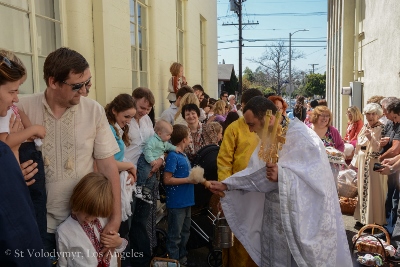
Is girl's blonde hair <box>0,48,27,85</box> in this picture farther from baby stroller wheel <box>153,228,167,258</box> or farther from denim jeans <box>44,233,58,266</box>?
baby stroller wheel <box>153,228,167,258</box>

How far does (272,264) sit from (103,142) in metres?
1.82

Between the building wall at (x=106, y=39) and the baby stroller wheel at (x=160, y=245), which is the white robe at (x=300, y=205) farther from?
the building wall at (x=106, y=39)

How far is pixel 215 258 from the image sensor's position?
4.76 metres

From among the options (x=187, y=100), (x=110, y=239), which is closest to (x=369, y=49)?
(x=187, y=100)

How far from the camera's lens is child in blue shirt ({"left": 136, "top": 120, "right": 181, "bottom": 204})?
4172 millimetres

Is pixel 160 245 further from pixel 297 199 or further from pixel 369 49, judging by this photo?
pixel 369 49

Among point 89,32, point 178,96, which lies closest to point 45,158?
point 89,32

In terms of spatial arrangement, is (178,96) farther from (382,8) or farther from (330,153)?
(382,8)

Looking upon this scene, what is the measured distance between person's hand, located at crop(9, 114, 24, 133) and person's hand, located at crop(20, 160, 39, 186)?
18 centimetres

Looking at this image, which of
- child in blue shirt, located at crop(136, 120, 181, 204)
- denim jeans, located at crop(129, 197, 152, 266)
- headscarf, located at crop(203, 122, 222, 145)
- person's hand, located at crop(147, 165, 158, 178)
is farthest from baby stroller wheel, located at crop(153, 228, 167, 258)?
headscarf, located at crop(203, 122, 222, 145)

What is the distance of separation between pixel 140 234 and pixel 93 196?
1982mm

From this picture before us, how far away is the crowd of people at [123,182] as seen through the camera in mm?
2076

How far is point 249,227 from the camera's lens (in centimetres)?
368

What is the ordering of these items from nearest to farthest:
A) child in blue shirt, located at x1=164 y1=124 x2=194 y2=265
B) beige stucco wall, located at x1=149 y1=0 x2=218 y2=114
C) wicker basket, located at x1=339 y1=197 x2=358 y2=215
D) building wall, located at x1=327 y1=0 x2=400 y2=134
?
child in blue shirt, located at x1=164 y1=124 x2=194 y2=265
wicker basket, located at x1=339 y1=197 x2=358 y2=215
beige stucco wall, located at x1=149 y1=0 x2=218 y2=114
building wall, located at x1=327 y1=0 x2=400 y2=134
